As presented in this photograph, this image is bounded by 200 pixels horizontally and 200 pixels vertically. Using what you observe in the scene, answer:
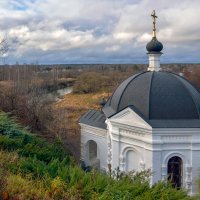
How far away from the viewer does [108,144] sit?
52.6ft

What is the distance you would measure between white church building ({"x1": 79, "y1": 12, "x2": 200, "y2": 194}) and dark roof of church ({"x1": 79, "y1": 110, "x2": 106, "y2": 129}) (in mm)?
1555

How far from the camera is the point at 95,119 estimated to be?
18172 millimetres

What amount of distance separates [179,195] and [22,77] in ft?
117

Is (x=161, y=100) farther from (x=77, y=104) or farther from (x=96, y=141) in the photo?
(x=77, y=104)

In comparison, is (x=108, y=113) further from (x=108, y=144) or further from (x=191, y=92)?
(x=191, y=92)

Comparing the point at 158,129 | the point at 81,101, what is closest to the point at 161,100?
the point at 158,129

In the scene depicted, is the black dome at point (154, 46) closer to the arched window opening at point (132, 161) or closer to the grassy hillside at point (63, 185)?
the arched window opening at point (132, 161)

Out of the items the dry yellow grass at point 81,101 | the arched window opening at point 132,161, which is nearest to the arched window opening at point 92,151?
the arched window opening at point 132,161

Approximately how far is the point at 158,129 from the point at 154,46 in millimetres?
4908

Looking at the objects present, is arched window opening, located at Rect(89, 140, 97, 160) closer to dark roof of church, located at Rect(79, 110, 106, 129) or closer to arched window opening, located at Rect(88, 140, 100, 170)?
arched window opening, located at Rect(88, 140, 100, 170)

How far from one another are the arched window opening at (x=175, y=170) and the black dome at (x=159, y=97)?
5.48 ft

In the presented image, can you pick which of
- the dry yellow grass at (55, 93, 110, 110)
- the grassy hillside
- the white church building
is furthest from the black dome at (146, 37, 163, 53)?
the dry yellow grass at (55, 93, 110, 110)

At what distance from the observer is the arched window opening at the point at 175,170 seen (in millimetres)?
13617

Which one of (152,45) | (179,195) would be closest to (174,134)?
(152,45)
